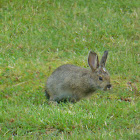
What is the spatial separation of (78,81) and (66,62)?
209 cm

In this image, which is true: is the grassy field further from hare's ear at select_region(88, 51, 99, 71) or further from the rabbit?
hare's ear at select_region(88, 51, 99, 71)

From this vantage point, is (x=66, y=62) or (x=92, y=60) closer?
(x=92, y=60)

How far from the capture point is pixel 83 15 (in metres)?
12.6

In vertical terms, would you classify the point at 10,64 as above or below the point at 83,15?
below

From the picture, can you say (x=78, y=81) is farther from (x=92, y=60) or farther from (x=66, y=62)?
(x=66, y=62)

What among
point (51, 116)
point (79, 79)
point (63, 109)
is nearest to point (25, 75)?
point (79, 79)

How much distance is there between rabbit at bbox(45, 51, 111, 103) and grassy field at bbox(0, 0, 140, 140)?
30 cm

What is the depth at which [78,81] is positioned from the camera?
771 cm

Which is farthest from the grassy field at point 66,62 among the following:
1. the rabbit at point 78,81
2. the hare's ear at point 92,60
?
the hare's ear at point 92,60

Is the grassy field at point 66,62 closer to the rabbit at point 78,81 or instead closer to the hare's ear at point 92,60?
the rabbit at point 78,81

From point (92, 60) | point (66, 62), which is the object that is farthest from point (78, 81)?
point (66, 62)

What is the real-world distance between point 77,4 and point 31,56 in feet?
12.8

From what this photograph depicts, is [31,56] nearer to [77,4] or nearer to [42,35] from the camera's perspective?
[42,35]

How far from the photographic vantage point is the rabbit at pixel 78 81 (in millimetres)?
7574
